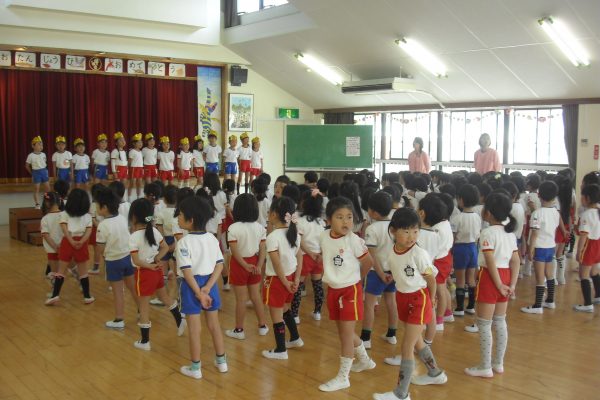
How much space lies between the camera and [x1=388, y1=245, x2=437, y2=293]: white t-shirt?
3.57 m

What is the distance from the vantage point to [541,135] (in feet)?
38.8

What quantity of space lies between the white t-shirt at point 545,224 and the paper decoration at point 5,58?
1003 centimetres

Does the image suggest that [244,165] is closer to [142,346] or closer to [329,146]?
[329,146]

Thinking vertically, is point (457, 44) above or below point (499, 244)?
above

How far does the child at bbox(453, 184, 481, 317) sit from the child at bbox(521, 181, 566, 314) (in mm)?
540

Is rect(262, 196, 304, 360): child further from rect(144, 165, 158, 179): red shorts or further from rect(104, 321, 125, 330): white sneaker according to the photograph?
rect(144, 165, 158, 179): red shorts

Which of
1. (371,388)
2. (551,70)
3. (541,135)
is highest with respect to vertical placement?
(551,70)

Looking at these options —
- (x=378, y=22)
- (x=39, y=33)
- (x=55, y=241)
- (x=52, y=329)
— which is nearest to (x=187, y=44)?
(x=39, y=33)

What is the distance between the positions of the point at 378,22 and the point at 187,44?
4640mm

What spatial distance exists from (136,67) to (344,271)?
1060 cm

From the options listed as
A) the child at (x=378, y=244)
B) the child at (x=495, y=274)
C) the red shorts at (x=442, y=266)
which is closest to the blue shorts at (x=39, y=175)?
the child at (x=378, y=244)

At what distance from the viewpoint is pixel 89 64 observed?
12578mm

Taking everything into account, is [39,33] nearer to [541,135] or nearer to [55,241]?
[55,241]

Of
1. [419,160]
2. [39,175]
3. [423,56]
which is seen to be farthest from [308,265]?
[39,175]
